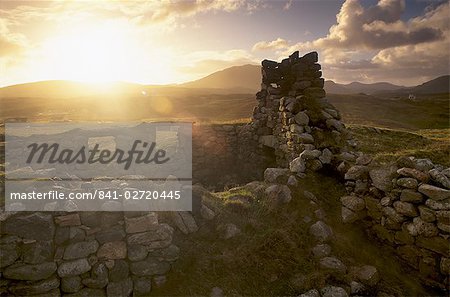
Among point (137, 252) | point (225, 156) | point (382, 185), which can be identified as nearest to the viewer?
point (137, 252)

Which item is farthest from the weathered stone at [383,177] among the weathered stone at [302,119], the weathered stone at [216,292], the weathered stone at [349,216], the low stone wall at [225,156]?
the low stone wall at [225,156]

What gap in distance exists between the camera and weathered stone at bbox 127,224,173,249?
20.4 feet

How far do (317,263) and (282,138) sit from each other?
23.7 ft

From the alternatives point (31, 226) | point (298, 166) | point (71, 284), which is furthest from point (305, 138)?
point (31, 226)

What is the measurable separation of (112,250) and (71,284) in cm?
84

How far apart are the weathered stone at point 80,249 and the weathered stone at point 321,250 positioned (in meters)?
4.38

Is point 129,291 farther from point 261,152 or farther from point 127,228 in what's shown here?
point 261,152

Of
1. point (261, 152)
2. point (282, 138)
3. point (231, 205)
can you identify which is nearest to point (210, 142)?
point (261, 152)

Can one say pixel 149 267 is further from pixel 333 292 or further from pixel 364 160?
pixel 364 160

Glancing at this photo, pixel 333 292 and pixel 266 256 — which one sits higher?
pixel 266 256

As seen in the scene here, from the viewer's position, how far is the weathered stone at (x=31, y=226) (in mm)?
5658

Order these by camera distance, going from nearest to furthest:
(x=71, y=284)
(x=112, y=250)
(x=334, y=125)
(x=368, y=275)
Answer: (x=71, y=284) → (x=112, y=250) → (x=368, y=275) → (x=334, y=125)

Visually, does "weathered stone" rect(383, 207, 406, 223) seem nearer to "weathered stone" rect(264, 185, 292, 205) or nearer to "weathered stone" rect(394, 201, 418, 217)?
"weathered stone" rect(394, 201, 418, 217)

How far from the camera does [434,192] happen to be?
251 inches
